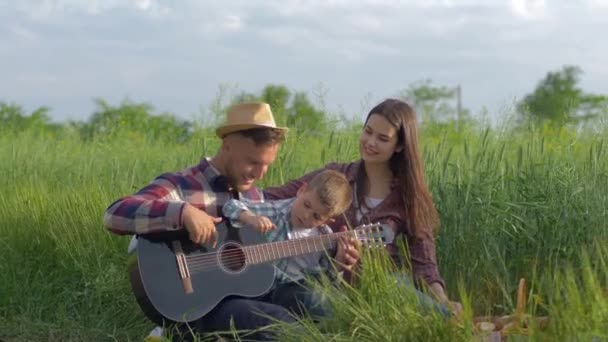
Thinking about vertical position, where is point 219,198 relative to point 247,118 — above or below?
below

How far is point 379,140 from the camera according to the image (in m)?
4.79

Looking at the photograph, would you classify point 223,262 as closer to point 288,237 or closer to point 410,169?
point 288,237

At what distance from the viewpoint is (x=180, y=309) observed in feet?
14.3

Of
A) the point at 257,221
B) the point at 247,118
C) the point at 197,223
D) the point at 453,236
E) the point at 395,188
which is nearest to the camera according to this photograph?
the point at 197,223

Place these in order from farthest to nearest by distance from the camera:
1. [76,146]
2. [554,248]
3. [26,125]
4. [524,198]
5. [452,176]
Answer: [26,125] → [76,146] → [452,176] → [524,198] → [554,248]

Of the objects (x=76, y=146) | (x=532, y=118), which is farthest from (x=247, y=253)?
(x=76, y=146)

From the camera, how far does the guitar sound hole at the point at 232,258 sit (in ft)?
14.5

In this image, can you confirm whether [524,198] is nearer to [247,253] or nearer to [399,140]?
[399,140]

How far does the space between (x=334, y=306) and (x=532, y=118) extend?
11.8ft

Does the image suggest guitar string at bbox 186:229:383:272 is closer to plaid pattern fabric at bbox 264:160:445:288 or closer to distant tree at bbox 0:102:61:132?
plaid pattern fabric at bbox 264:160:445:288

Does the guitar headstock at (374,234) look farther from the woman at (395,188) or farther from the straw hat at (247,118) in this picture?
the straw hat at (247,118)

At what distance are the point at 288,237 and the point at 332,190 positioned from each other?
33 centimetres

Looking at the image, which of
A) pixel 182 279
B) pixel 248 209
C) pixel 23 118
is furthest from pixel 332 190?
pixel 23 118

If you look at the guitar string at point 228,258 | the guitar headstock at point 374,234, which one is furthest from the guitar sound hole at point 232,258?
the guitar headstock at point 374,234
